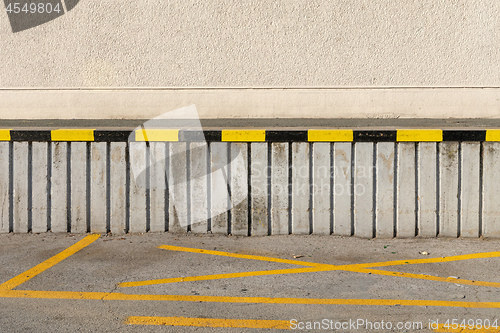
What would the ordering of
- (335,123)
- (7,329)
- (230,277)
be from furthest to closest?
(335,123), (230,277), (7,329)

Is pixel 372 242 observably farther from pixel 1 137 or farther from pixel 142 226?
pixel 1 137

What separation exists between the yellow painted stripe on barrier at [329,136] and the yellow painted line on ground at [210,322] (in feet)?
A: 8.82

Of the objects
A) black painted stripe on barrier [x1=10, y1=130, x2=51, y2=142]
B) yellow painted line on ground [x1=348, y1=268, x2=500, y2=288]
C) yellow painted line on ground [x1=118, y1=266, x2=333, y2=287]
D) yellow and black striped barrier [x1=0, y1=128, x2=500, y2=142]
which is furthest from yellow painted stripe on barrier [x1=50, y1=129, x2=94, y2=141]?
yellow painted line on ground [x1=348, y1=268, x2=500, y2=288]

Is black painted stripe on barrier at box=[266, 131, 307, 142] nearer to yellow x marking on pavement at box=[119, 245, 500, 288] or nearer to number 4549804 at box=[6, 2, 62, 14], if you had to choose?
yellow x marking on pavement at box=[119, 245, 500, 288]

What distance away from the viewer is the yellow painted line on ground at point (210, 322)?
358 centimetres

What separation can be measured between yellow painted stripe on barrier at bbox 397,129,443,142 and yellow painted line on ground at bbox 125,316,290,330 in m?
2.99

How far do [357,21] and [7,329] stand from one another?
44.6 feet

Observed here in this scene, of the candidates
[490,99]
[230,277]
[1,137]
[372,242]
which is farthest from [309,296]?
[490,99]

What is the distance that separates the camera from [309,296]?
4.13 meters

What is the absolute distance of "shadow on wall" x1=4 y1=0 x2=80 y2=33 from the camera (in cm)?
1555

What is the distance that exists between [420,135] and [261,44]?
1007cm

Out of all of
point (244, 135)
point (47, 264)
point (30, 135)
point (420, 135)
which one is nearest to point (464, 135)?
point (420, 135)

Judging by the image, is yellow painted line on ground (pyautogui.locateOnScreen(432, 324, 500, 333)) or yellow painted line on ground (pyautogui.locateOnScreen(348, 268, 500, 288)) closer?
yellow painted line on ground (pyautogui.locateOnScreen(432, 324, 500, 333))

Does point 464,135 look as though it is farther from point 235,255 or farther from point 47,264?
point 47,264
